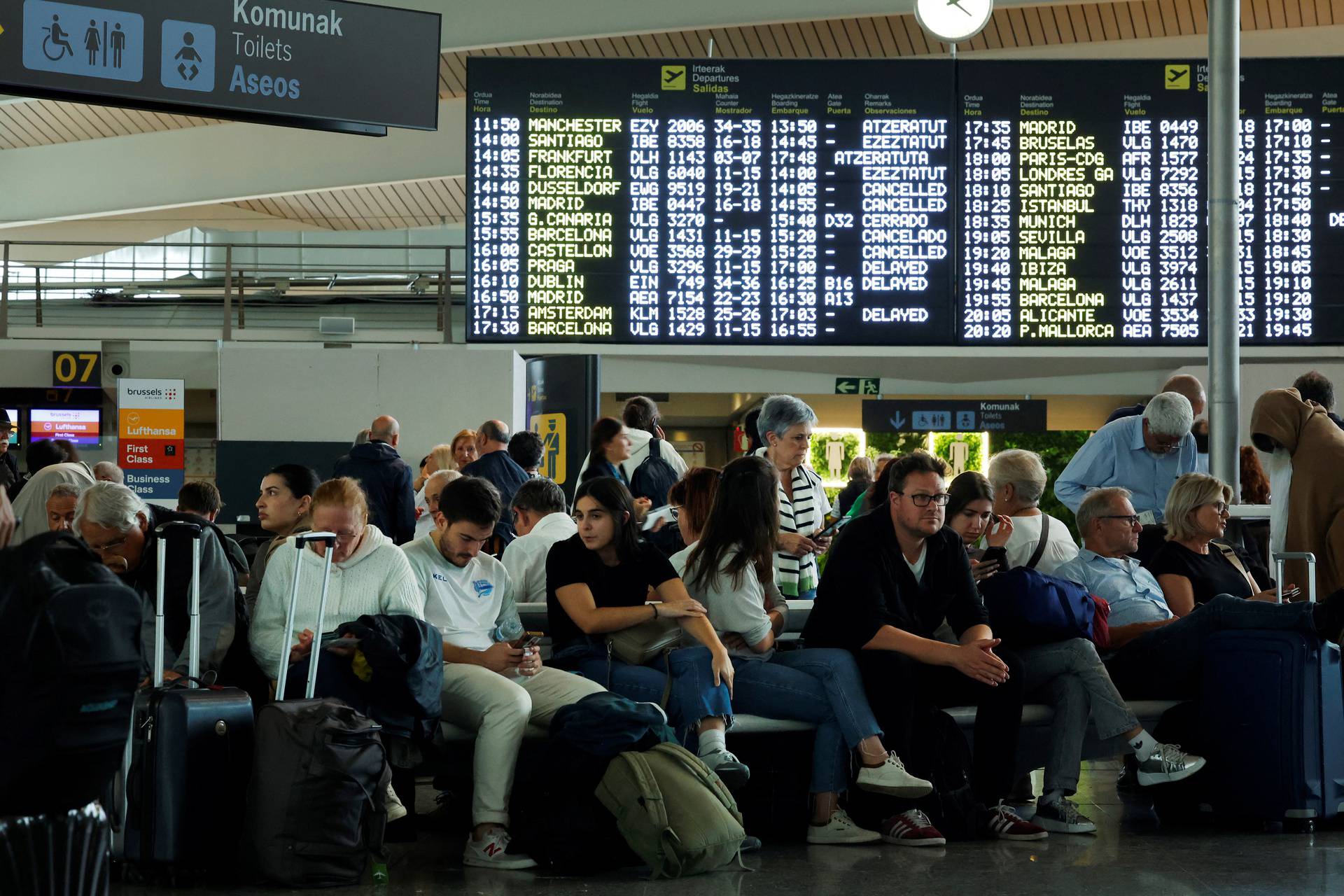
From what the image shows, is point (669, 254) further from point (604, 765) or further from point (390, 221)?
point (390, 221)

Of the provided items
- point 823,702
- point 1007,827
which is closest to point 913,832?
point 1007,827

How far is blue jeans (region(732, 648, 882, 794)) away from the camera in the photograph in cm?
480

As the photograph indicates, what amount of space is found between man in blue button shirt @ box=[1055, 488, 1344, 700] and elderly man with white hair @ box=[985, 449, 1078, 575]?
7 centimetres

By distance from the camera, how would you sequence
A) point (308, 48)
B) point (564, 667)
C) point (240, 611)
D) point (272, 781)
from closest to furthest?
point (272, 781) < point (240, 611) < point (564, 667) < point (308, 48)

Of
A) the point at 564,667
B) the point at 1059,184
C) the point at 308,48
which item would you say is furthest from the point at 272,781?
the point at 1059,184

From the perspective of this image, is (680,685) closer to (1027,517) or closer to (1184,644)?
(1027,517)

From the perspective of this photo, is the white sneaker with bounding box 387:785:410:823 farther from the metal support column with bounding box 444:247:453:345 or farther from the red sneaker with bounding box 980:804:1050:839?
the metal support column with bounding box 444:247:453:345

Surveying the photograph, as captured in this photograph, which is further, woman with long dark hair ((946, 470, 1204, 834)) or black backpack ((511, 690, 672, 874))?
woman with long dark hair ((946, 470, 1204, 834))

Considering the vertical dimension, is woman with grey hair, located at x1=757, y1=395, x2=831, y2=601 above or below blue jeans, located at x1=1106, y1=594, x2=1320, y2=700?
Answer: above

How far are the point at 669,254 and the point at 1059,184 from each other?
255 cm

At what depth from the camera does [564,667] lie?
505 centimetres

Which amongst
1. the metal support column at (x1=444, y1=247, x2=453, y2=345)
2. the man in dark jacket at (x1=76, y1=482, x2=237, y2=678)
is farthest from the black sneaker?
the metal support column at (x1=444, y1=247, x2=453, y2=345)

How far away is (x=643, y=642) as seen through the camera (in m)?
4.98

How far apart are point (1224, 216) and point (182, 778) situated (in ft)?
19.2
